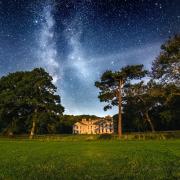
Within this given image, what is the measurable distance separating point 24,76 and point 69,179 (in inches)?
3313

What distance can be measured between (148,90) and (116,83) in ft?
56.5

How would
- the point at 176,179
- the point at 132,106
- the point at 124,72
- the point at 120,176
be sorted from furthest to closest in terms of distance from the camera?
1. the point at 132,106
2. the point at 124,72
3. the point at 120,176
4. the point at 176,179

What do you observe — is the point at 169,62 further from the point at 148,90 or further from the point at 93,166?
the point at 93,166

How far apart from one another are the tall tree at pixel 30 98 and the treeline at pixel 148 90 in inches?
Answer: 617

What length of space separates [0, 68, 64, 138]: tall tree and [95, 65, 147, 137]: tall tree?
14.3 meters

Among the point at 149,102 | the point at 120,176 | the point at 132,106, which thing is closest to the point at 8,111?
the point at 132,106

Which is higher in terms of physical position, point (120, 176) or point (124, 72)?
point (124, 72)

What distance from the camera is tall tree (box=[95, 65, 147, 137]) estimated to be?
77.9 meters

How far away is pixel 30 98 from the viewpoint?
88688 millimetres

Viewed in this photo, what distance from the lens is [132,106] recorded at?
97938mm

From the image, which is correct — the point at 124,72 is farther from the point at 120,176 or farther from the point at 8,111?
the point at 120,176

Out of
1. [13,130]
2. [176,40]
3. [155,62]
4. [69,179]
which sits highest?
[176,40]

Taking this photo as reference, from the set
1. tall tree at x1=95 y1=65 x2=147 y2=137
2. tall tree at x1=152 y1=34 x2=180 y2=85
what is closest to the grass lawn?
tall tree at x1=152 y1=34 x2=180 y2=85

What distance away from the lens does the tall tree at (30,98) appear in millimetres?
86250
